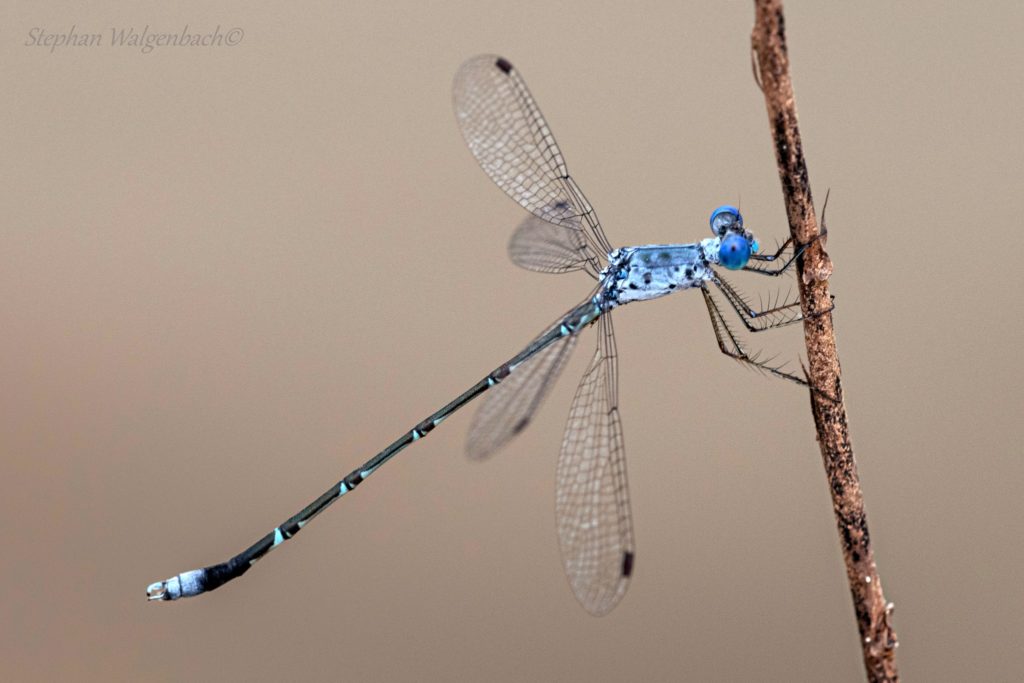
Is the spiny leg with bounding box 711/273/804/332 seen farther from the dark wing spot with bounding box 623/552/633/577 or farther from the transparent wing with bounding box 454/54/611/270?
the dark wing spot with bounding box 623/552/633/577

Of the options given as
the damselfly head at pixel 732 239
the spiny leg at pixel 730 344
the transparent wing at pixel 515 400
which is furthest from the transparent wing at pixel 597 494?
Result: the damselfly head at pixel 732 239

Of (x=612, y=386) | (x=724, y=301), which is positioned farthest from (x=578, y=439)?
(x=724, y=301)

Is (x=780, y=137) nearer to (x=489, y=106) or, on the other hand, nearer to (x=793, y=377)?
(x=793, y=377)

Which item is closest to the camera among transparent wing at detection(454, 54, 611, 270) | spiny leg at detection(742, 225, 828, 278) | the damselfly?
spiny leg at detection(742, 225, 828, 278)

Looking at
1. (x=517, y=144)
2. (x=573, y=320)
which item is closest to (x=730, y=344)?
(x=573, y=320)

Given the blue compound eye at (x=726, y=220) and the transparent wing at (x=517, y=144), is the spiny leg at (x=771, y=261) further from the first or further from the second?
the transparent wing at (x=517, y=144)

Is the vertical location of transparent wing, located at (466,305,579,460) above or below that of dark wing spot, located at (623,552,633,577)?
above

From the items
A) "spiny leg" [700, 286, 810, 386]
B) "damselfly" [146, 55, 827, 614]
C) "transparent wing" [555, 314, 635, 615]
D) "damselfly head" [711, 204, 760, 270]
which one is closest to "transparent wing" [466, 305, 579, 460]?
"damselfly" [146, 55, 827, 614]

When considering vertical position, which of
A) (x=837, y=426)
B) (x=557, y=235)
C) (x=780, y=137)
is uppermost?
(x=557, y=235)
